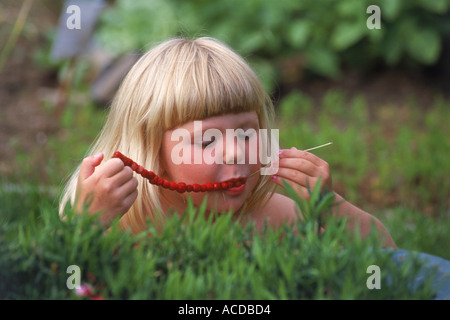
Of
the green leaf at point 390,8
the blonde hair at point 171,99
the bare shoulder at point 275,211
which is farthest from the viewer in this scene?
the green leaf at point 390,8

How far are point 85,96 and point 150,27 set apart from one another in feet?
3.61

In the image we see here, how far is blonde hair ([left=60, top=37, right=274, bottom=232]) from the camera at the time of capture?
92.5 inches

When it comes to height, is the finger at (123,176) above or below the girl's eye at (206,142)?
below

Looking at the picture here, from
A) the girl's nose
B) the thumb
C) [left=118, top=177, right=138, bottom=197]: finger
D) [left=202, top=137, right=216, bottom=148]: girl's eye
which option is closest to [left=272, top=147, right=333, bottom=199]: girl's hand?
the girl's nose

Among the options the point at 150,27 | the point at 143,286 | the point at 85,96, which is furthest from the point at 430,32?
the point at 143,286

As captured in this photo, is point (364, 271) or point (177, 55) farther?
point (177, 55)

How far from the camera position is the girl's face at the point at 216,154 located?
2305mm

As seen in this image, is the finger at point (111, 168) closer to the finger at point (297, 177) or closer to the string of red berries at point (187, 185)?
the string of red berries at point (187, 185)

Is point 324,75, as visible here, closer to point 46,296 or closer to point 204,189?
point 204,189

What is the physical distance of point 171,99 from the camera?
238 centimetres

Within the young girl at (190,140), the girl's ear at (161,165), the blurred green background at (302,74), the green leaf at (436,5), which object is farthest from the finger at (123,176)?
the green leaf at (436,5)

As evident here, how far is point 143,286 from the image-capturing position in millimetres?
1642

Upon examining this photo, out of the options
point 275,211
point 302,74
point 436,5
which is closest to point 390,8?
point 436,5

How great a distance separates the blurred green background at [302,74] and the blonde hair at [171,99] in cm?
250
